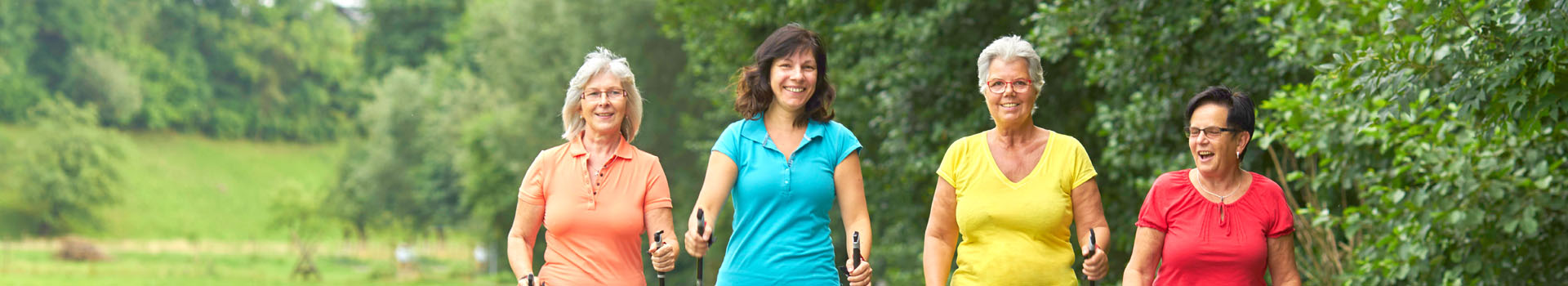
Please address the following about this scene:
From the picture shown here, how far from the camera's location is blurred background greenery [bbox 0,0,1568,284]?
8.80 meters

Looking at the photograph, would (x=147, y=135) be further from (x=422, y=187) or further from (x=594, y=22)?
(x=594, y=22)

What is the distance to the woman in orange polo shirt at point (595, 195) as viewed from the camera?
5.36m

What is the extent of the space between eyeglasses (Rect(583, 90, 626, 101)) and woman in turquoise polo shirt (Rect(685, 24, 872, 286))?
1.60 ft

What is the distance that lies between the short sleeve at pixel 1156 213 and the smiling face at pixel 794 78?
1217mm

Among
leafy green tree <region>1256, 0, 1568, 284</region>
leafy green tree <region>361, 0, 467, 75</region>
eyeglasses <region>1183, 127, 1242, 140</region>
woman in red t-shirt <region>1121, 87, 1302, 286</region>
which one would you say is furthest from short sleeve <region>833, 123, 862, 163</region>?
leafy green tree <region>361, 0, 467, 75</region>

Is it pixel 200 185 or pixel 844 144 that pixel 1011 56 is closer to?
pixel 844 144

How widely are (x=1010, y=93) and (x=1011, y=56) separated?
12 centimetres

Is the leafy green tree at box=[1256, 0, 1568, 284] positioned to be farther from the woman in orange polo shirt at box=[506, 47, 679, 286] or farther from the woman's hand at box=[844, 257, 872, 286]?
the woman in orange polo shirt at box=[506, 47, 679, 286]

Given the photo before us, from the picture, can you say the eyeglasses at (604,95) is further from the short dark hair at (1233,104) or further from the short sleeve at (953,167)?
the short dark hair at (1233,104)

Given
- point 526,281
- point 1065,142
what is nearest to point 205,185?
point 526,281

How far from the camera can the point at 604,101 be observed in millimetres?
5500

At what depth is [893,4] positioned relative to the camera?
17641 millimetres

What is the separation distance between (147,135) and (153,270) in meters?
10.5

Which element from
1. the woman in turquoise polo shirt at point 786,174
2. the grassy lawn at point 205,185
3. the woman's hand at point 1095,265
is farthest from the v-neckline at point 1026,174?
the grassy lawn at point 205,185
